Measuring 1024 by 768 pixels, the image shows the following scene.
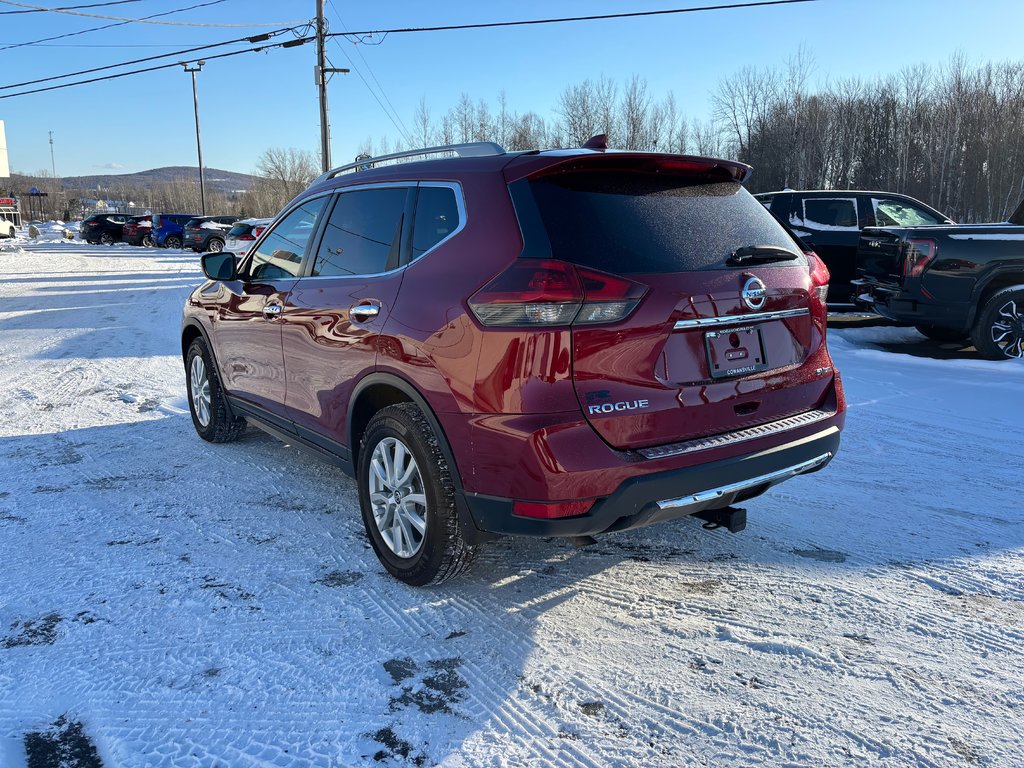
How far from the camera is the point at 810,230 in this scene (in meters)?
11.0

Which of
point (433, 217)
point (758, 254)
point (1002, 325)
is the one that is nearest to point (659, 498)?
point (758, 254)

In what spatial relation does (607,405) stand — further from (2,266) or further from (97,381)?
(2,266)

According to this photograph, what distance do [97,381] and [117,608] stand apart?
517cm

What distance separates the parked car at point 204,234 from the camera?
3349 centimetres

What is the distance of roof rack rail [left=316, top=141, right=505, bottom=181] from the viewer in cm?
333

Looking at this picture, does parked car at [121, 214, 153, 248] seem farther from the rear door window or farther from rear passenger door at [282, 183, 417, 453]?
rear passenger door at [282, 183, 417, 453]

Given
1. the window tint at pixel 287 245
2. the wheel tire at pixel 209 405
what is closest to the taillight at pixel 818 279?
the window tint at pixel 287 245

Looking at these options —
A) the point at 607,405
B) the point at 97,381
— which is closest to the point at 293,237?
the point at 607,405

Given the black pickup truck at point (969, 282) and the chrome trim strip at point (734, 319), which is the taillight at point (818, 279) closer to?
the chrome trim strip at point (734, 319)

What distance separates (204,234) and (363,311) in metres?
33.6

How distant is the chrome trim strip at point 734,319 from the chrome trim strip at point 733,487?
0.62 m

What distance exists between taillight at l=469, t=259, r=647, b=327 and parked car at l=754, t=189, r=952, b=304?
9.18 m

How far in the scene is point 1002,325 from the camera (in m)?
7.87

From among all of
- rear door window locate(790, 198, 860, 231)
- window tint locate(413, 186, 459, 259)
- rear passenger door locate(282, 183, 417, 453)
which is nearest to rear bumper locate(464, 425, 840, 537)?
rear passenger door locate(282, 183, 417, 453)
